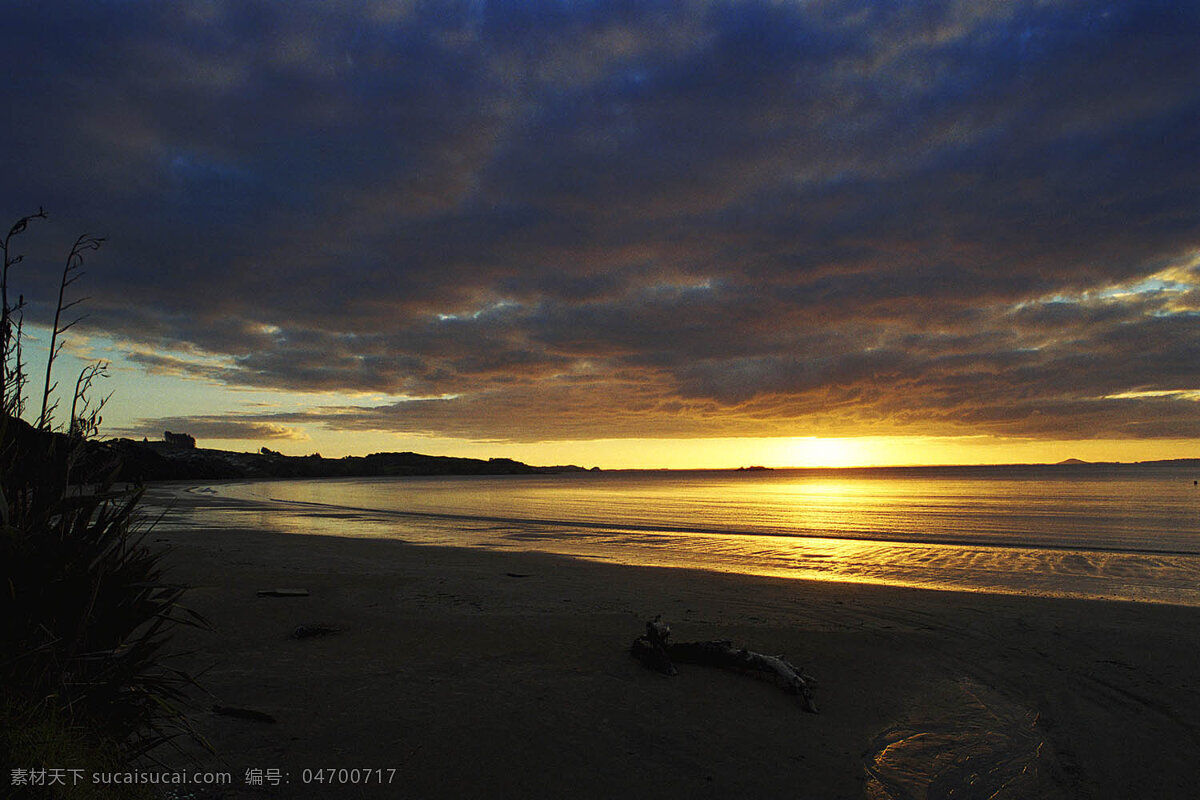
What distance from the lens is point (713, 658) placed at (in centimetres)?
800

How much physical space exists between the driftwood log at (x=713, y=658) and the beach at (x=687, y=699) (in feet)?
0.51

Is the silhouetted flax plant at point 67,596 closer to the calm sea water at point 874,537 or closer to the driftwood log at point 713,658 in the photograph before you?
the driftwood log at point 713,658

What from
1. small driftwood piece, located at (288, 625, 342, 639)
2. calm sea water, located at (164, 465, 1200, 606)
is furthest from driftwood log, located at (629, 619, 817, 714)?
calm sea water, located at (164, 465, 1200, 606)

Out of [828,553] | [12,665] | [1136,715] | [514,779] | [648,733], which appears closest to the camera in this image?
[12,665]

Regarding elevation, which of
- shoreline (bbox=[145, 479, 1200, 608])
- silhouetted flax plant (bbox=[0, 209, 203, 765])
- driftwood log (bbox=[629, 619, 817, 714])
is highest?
silhouetted flax plant (bbox=[0, 209, 203, 765])

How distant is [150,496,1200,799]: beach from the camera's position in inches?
214

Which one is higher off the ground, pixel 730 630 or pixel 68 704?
pixel 68 704

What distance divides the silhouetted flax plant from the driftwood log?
5.46 meters

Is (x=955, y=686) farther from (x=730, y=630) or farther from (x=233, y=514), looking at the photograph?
(x=233, y=514)

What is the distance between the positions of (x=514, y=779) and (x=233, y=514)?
40.5 metres

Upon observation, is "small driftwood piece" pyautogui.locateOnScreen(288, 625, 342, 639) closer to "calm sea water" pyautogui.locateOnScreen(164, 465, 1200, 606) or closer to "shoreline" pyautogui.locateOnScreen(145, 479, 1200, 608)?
"shoreline" pyautogui.locateOnScreen(145, 479, 1200, 608)

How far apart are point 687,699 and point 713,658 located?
108cm

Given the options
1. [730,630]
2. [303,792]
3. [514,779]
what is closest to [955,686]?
[730,630]

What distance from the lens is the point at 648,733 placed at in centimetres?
621
